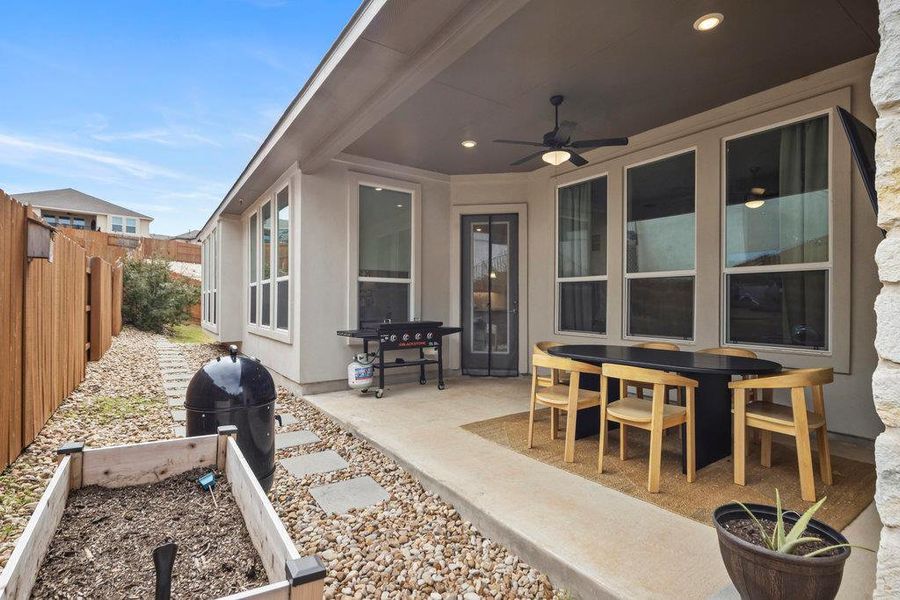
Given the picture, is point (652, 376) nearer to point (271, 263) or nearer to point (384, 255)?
point (384, 255)

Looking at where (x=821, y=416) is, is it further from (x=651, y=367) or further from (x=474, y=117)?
(x=474, y=117)

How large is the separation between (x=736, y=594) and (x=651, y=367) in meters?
1.54

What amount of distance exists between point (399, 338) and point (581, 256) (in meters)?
2.59

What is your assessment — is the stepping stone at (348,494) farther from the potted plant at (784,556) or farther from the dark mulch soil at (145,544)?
the potted plant at (784,556)

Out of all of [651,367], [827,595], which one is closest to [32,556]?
[827,595]

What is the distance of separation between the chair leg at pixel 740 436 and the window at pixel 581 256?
8.51 ft

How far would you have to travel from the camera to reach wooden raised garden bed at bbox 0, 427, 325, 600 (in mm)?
891

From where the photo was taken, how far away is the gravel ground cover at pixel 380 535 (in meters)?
1.87

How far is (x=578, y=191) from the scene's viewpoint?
5.61 metres

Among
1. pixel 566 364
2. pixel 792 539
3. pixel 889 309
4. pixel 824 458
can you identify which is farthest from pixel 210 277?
pixel 889 309

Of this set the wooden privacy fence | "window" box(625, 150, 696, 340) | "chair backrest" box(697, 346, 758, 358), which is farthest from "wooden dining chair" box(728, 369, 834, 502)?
the wooden privacy fence

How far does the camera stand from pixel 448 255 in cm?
625

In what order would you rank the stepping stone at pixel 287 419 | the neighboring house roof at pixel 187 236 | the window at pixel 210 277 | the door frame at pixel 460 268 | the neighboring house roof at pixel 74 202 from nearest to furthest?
the stepping stone at pixel 287 419
the door frame at pixel 460 268
the window at pixel 210 277
the neighboring house roof at pixel 74 202
the neighboring house roof at pixel 187 236

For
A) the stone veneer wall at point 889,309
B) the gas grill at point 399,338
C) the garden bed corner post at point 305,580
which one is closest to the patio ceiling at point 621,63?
the stone veneer wall at point 889,309
